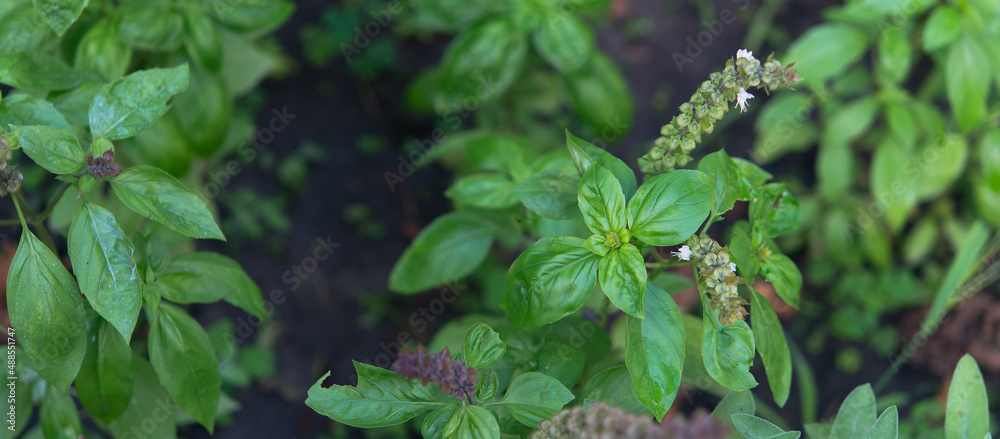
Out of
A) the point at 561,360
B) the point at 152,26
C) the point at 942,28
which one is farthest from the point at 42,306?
the point at 942,28

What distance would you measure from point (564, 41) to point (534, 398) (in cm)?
157

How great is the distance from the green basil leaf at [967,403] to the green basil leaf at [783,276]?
63 centimetres

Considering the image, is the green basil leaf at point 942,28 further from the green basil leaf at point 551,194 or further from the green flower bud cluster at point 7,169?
the green flower bud cluster at point 7,169

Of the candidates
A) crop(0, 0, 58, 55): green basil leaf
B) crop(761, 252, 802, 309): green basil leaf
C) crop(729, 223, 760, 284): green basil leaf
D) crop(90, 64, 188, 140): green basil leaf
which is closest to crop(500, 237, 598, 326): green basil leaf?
crop(729, 223, 760, 284): green basil leaf

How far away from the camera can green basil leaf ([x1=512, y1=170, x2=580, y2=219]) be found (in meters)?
1.73

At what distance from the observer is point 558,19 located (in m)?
2.62

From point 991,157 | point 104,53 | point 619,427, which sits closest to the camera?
point 619,427

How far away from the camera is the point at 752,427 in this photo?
5.56 feet

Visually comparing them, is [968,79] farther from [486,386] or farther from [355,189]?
[355,189]

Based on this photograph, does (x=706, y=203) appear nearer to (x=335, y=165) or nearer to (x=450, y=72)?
(x=450, y=72)

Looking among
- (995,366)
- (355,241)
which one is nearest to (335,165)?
(355,241)

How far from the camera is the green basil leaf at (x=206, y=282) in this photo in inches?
Result: 70.3

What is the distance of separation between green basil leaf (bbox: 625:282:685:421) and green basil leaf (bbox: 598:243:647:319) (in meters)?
0.11

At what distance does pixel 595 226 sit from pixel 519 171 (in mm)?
655
